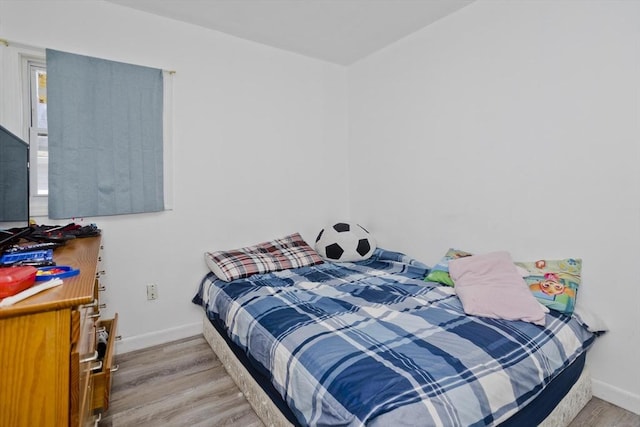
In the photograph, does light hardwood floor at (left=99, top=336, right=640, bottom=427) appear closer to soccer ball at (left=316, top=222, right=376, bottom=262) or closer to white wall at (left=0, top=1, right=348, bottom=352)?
white wall at (left=0, top=1, right=348, bottom=352)

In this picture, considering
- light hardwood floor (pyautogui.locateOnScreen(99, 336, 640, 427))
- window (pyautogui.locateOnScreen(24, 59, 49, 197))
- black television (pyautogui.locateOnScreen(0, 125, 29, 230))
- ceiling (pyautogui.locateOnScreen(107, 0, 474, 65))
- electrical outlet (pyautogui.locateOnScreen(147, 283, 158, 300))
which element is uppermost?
ceiling (pyautogui.locateOnScreen(107, 0, 474, 65))

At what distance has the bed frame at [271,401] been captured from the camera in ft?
4.99

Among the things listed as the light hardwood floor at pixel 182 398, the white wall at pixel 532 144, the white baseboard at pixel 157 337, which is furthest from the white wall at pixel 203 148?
the white wall at pixel 532 144

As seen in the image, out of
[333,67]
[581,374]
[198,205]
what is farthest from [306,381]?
[333,67]

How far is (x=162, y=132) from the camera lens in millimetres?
2445

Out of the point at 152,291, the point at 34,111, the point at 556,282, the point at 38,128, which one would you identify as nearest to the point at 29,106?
the point at 34,111

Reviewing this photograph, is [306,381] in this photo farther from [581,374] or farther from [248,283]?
[581,374]

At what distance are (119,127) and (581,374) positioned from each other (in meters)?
3.15

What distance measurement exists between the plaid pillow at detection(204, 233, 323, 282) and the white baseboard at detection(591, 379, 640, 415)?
75.0 inches

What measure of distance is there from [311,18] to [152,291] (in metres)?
2.35

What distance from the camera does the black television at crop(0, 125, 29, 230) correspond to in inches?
51.0

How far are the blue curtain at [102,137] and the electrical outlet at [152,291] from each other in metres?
0.57

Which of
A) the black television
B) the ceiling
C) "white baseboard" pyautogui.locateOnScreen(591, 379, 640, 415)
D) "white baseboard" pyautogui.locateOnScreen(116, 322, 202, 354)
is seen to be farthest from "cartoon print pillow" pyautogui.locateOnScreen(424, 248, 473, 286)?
the black television

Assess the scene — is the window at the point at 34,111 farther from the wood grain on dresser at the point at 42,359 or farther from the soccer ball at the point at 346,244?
the soccer ball at the point at 346,244
